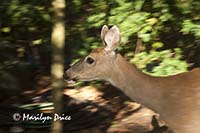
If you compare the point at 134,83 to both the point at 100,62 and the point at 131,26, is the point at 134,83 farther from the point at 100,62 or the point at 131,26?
the point at 131,26

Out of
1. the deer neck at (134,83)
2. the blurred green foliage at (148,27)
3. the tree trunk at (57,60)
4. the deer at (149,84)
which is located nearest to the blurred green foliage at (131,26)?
the blurred green foliage at (148,27)

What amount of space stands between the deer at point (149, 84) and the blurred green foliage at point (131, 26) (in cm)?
92

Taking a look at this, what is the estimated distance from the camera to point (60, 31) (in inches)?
224

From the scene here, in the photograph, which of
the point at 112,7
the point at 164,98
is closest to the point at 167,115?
the point at 164,98

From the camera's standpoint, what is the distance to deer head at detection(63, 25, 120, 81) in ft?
22.5

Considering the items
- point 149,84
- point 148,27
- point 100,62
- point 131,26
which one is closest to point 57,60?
point 100,62

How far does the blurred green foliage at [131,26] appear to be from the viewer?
25.8ft

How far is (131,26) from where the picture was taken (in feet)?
25.4

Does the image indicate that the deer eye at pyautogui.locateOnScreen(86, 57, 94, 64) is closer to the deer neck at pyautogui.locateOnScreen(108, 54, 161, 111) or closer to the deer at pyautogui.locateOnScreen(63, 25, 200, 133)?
the deer at pyautogui.locateOnScreen(63, 25, 200, 133)

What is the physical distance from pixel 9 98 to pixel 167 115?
4.44m

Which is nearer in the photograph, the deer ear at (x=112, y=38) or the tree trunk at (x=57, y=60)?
the tree trunk at (x=57, y=60)

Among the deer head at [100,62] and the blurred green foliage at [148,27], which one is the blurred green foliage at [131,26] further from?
the deer head at [100,62]

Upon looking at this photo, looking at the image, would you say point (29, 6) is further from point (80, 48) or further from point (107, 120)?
point (107, 120)

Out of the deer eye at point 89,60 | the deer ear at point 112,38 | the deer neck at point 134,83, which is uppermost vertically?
the deer ear at point 112,38
